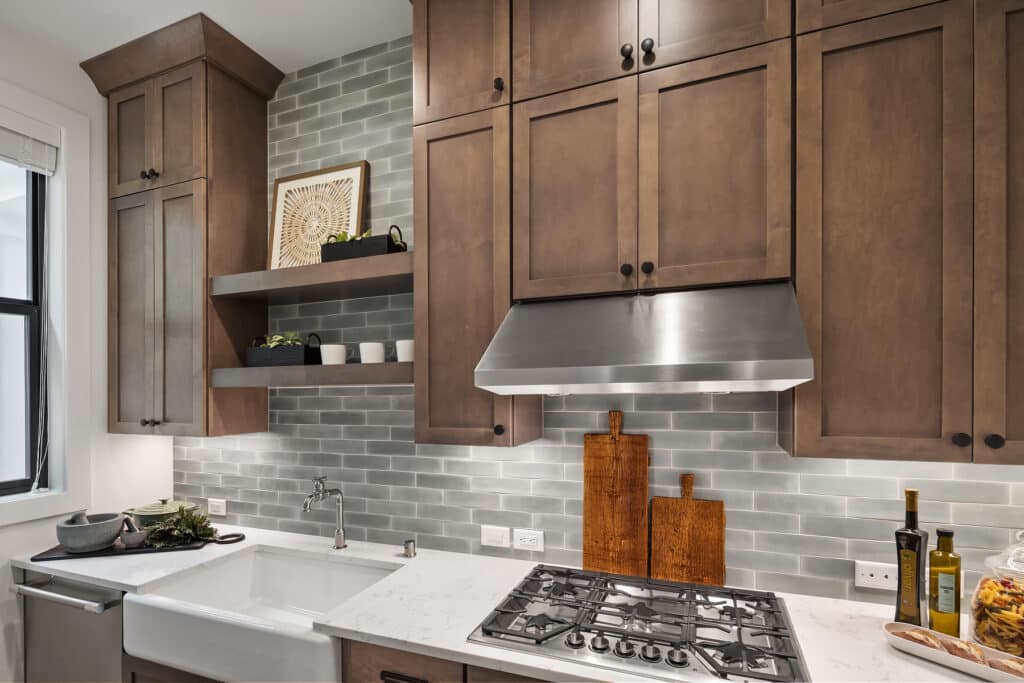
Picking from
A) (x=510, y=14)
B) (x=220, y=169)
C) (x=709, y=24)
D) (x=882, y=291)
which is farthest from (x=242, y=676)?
(x=709, y=24)

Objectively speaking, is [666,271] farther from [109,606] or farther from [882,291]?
[109,606]

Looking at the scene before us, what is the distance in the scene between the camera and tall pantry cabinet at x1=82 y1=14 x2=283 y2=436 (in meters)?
2.24

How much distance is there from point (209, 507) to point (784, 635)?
8.09ft

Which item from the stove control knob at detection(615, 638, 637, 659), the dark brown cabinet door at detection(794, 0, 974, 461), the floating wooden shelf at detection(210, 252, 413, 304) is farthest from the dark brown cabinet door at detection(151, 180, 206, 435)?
the dark brown cabinet door at detection(794, 0, 974, 461)

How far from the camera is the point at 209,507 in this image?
262 centimetres

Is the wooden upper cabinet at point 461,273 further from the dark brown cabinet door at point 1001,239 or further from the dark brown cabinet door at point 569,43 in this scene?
the dark brown cabinet door at point 1001,239

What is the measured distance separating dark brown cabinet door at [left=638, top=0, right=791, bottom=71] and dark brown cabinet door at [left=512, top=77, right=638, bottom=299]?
13 cm

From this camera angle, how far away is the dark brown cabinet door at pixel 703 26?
1.42 meters

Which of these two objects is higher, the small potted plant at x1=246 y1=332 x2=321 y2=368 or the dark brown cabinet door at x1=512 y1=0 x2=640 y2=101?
the dark brown cabinet door at x1=512 y1=0 x2=640 y2=101

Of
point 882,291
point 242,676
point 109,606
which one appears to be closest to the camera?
point 882,291

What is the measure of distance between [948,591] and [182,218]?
2.88 meters

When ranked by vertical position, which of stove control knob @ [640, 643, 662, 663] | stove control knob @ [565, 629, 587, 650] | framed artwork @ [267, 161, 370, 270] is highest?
framed artwork @ [267, 161, 370, 270]

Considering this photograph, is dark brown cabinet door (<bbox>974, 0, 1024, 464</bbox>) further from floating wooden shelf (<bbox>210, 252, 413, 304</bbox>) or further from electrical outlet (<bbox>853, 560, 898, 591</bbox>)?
floating wooden shelf (<bbox>210, 252, 413, 304</bbox>)

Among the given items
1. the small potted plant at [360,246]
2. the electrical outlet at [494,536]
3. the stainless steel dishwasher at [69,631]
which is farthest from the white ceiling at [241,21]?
the stainless steel dishwasher at [69,631]
